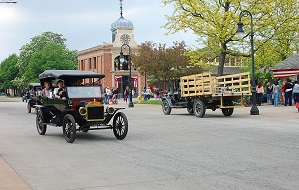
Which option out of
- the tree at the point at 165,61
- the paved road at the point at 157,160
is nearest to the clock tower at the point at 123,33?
the tree at the point at 165,61

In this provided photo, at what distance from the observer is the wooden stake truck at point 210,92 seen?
21078 mm

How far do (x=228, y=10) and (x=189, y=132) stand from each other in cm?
2091

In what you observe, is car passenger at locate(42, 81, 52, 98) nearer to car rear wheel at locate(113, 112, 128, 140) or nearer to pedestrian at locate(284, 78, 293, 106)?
car rear wheel at locate(113, 112, 128, 140)

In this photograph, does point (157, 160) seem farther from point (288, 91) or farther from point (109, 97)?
point (109, 97)

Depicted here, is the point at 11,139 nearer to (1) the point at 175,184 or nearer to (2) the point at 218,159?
(2) the point at 218,159

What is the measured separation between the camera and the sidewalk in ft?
23.6

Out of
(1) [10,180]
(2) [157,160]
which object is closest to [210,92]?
(2) [157,160]

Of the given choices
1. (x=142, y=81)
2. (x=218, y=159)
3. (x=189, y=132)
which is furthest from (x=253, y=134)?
(x=142, y=81)

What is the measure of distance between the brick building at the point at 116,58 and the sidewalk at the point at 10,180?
62291 millimetres

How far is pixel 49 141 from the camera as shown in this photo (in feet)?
44.3

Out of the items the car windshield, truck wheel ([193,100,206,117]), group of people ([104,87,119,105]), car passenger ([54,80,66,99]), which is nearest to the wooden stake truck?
truck wheel ([193,100,206,117])

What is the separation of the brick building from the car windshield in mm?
56174

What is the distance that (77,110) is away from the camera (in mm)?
13617

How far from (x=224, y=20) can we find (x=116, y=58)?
134 feet
